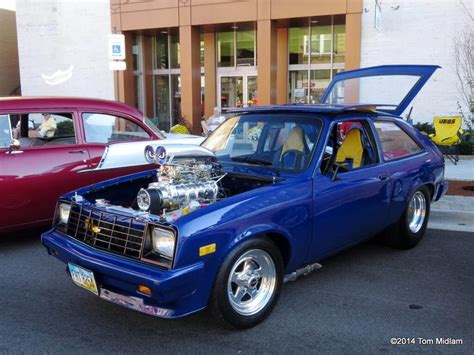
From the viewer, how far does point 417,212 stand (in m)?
5.75

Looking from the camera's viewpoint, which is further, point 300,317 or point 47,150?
point 47,150

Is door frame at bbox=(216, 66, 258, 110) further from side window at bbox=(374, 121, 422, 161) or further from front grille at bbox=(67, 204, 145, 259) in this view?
front grille at bbox=(67, 204, 145, 259)

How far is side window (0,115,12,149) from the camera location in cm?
562

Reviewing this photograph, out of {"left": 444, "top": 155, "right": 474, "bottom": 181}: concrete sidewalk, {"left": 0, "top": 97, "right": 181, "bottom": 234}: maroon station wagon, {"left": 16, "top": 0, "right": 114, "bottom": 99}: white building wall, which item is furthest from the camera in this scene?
{"left": 16, "top": 0, "right": 114, "bottom": 99}: white building wall

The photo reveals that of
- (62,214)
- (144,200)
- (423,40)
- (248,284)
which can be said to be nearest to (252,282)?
(248,284)

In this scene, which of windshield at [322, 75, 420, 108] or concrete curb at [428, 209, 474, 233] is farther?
windshield at [322, 75, 420, 108]

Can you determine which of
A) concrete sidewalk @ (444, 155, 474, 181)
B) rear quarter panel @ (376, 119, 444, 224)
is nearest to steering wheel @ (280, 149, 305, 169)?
rear quarter panel @ (376, 119, 444, 224)

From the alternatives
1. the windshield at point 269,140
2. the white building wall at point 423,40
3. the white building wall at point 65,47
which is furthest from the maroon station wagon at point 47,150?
the white building wall at point 65,47

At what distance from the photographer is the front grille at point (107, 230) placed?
339 centimetres

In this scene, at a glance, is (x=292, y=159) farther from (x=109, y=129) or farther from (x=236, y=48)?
(x=236, y=48)

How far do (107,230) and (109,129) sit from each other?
3264 millimetres

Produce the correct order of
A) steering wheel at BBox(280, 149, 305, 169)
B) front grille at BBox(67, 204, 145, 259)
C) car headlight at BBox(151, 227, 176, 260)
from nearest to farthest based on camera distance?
car headlight at BBox(151, 227, 176, 260)
front grille at BBox(67, 204, 145, 259)
steering wheel at BBox(280, 149, 305, 169)

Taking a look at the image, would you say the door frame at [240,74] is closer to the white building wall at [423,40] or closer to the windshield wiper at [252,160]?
the white building wall at [423,40]

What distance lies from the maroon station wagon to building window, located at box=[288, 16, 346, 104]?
10.5 m
